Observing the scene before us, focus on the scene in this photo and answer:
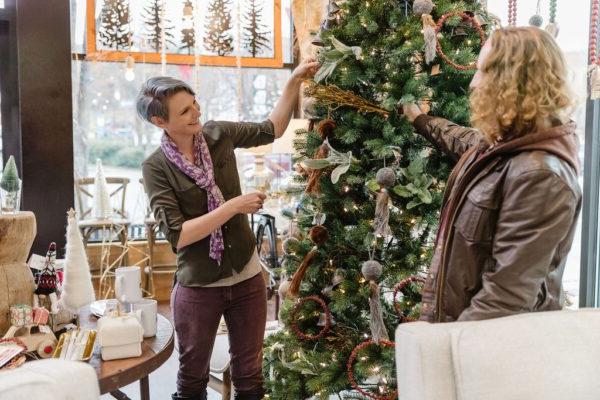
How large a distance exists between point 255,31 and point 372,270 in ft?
13.7

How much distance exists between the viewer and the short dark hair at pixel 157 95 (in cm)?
196

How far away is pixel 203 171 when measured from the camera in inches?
80.1

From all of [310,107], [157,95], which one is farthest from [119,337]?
[310,107]

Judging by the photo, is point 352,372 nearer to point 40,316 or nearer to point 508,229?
point 508,229

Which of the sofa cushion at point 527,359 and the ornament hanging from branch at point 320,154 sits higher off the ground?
the ornament hanging from branch at point 320,154

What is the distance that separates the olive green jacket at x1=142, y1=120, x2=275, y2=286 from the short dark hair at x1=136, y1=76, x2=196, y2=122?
0.15 metres

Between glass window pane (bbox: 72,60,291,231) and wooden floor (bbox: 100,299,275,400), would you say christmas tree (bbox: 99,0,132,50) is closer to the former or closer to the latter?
glass window pane (bbox: 72,60,291,231)

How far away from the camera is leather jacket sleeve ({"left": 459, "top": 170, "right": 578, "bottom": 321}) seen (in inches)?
45.9

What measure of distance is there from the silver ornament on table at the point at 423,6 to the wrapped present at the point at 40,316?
1.38 m

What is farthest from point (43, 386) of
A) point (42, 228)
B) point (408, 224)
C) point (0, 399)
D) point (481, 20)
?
point (42, 228)

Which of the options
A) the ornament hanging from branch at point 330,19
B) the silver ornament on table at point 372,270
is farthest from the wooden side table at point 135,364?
the ornament hanging from branch at point 330,19

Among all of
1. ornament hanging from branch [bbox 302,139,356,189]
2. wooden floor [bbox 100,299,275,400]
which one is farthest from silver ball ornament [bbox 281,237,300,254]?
wooden floor [bbox 100,299,275,400]

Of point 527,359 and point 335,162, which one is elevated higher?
point 335,162

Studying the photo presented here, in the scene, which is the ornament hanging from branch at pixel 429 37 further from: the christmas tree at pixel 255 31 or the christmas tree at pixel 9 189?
the christmas tree at pixel 255 31
